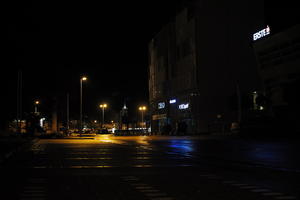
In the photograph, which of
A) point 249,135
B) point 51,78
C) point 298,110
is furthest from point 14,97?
point 298,110

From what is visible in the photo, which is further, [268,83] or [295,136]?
[268,83]

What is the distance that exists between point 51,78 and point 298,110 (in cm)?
3937

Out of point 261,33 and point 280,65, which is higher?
point 261,33

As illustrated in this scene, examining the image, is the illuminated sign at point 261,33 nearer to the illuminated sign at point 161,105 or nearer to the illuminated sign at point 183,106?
the illuminated sign at point 183,106

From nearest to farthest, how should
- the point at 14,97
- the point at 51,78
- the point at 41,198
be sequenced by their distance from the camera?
the point at 41,198
the point at 14,97
the point at 51,78

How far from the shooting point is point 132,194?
36.5 feet

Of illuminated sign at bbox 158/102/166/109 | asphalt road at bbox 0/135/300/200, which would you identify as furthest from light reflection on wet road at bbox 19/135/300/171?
illuminated sign at bbox 158/102/166/109

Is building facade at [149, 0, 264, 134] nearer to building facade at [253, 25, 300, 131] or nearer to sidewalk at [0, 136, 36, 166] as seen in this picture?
building facade at [253, 25, 300, 131]

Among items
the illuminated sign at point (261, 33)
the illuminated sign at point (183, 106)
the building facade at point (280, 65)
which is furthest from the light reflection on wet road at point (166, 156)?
the illuminated sign at point (183, 106)

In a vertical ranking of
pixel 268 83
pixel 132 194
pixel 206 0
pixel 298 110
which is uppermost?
pixel 206 0

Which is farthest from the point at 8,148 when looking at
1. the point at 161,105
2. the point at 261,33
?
the point at 161,105

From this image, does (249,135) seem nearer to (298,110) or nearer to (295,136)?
(295,136)

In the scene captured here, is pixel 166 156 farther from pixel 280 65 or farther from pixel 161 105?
pixel 161 105

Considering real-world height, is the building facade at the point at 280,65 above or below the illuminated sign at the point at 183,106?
above
